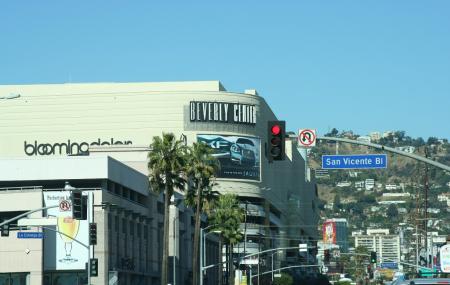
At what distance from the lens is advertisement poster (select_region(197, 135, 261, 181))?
514 feet

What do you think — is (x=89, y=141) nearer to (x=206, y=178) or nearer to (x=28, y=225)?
(x=206, y=178)

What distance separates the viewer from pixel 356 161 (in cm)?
4009

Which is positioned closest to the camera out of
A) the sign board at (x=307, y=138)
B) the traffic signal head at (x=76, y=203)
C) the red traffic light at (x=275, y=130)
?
the red traffic light at (x=275, y=130)

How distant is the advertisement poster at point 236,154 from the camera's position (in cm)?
15662

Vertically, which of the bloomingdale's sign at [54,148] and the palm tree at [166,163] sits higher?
the bloomingdale's sign at [54,148]

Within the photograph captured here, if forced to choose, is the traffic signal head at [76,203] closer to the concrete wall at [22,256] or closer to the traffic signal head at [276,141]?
the traffic signal head at [276,141]

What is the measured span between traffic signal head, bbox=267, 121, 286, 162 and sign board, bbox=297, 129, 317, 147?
8.28ft

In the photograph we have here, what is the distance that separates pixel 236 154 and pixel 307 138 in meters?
120

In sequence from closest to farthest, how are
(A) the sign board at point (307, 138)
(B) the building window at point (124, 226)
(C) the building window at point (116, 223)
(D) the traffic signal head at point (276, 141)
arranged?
1. (D) the traffic signal head at point (276, 141)
2. (A) the sign board at point (307, 138)
3. (C) the building window at point (116, 223)
4. (B) the building window at point (124, 226)

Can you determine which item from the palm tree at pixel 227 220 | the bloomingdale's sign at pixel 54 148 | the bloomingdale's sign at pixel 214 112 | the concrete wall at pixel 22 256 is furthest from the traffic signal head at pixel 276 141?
the bloomingdale's sign at pixel 54 148

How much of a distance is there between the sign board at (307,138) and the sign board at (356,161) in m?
1.86

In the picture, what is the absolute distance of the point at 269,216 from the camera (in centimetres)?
18212

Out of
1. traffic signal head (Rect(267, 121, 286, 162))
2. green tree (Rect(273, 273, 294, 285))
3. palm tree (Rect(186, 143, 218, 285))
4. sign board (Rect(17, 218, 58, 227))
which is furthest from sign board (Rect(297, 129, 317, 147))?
green tree (Rect(273, 273, 294, 285))

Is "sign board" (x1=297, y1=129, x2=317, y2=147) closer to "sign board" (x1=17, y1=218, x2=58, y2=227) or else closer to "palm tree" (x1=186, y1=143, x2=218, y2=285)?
"sign board" (x1=17, y1=218, x2=58, y2=227)
